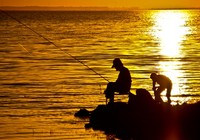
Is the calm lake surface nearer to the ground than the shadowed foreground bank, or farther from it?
nearer to the ground

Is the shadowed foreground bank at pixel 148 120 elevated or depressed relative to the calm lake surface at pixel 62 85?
elevated

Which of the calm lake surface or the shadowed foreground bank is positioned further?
the calm lake surface

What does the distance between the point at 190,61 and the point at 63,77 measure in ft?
48.2

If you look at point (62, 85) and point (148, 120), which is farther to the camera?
point (62, 85)

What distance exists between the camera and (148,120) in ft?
64.1

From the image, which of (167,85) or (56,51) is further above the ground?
(167,85)

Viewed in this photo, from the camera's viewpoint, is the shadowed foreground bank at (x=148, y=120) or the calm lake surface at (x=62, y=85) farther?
the calm lake surface at (x=62, y=85)

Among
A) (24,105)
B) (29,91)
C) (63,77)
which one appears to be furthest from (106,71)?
(24,105)

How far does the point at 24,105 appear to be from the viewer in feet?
87.4

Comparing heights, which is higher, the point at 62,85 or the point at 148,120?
the point at 148,120

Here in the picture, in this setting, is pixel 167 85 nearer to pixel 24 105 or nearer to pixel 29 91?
pixel 24 105

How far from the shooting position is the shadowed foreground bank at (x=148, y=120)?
62.4 ft

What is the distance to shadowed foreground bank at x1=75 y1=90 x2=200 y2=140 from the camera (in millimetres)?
19016

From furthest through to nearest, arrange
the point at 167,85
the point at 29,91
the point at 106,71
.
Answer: the point at 106,71 < the point at 29,91 < the point at 167,85
